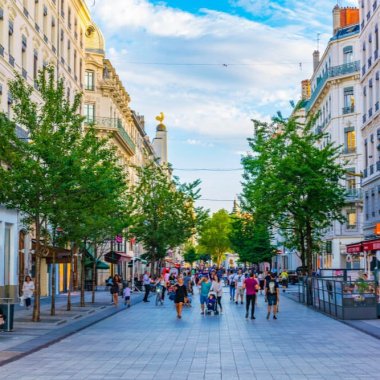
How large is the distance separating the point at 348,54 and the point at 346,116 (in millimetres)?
5734

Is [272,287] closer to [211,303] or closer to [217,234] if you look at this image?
[211,303]

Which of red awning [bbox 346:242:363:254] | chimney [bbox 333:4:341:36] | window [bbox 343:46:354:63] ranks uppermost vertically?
chimney [bbox 333:4:341:36]

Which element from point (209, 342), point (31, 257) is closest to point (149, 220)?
point (31, 257)

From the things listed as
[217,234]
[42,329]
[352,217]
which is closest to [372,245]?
[42,329]

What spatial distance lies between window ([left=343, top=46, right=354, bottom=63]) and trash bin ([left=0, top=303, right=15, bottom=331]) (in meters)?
53.9

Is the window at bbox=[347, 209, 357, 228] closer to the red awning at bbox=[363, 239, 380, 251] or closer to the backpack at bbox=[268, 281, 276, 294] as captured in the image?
the red awning at bbox=[363, 239, 380, 251]

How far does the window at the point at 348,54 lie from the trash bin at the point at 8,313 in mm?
53890

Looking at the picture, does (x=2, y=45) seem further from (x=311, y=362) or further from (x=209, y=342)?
(x=311, y=362)

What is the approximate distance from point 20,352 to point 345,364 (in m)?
7.05

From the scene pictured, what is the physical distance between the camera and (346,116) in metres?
69.8

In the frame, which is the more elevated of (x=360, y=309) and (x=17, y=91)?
(x=17, y=91)

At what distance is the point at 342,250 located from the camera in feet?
232

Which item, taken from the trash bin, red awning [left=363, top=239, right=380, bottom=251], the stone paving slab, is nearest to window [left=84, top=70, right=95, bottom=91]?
red awning [left=363, top=239, right=380, bottom=251]

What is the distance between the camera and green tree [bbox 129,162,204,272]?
69062mm
